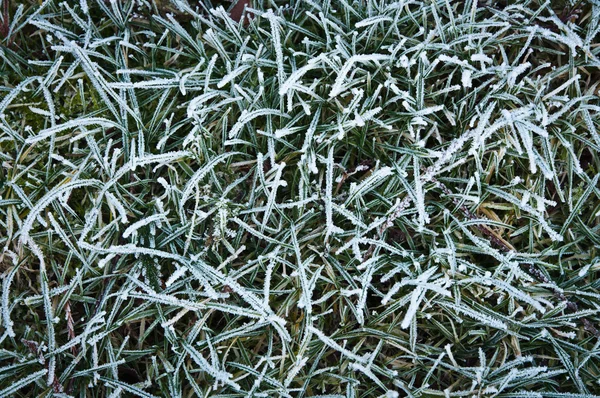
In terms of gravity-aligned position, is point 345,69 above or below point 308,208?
above

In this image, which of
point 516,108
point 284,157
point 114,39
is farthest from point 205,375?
point 516,108

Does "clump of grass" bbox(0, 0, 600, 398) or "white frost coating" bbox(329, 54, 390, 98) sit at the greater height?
"white frost coating" bbox(329, 54, 390, 98)

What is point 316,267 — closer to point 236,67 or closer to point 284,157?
point 284,157

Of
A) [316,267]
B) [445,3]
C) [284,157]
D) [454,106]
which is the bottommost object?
[316,267]

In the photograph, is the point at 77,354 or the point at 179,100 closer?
the point at 77,354

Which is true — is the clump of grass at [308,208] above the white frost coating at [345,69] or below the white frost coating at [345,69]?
below

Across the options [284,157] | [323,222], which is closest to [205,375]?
[323,222]

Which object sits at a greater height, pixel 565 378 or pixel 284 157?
pixel 284 157

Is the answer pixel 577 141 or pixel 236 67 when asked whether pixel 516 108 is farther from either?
pixel 236 67
